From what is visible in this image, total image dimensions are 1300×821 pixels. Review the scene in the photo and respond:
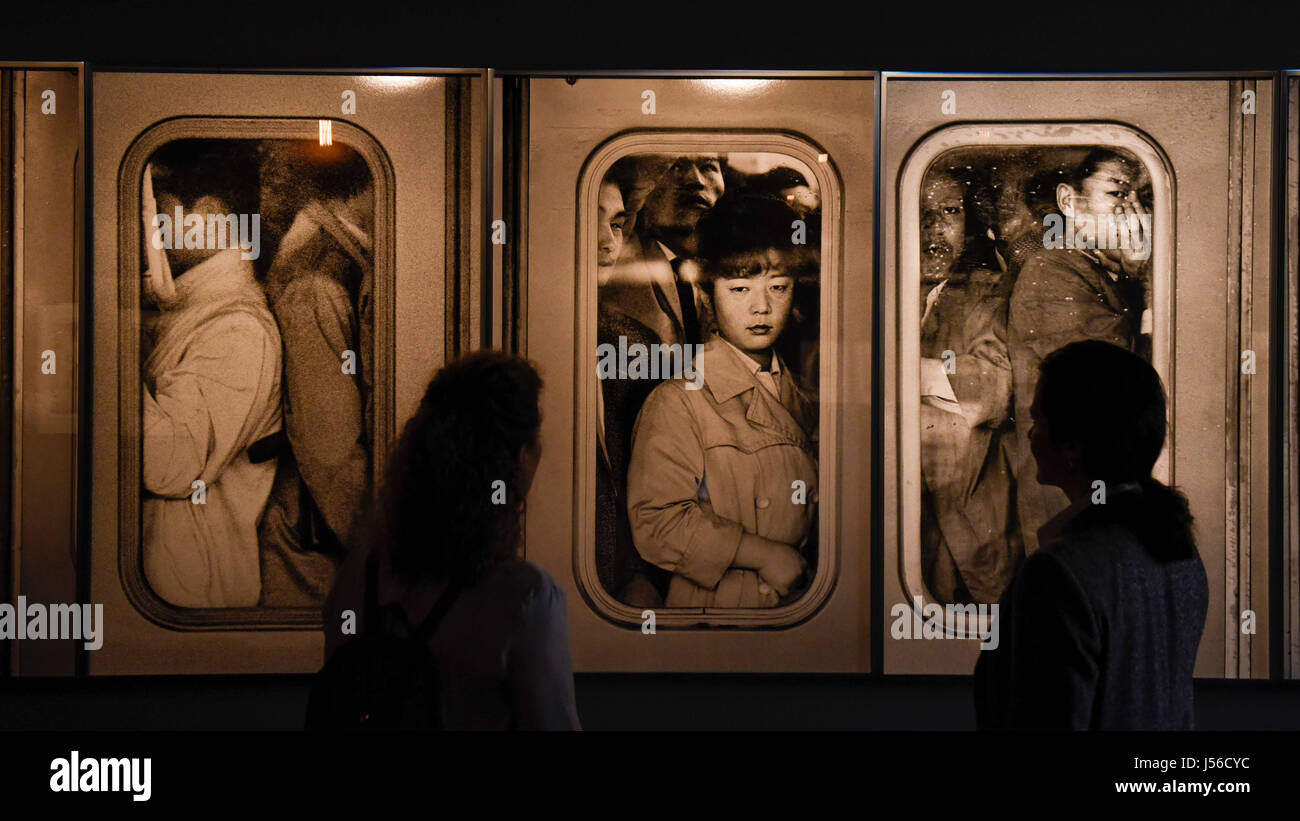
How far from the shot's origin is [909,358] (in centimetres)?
393

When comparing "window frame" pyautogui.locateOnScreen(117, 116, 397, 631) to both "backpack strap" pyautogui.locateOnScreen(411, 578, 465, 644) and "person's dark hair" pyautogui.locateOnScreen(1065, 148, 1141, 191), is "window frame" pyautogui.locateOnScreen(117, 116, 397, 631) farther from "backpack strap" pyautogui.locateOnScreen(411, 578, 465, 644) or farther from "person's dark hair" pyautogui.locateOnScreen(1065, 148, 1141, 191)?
"person's dark hair" pyautogui.locateOnScreen(1065, 148, 1141, 191)

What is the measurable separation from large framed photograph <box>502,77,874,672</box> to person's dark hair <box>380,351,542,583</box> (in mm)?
2151

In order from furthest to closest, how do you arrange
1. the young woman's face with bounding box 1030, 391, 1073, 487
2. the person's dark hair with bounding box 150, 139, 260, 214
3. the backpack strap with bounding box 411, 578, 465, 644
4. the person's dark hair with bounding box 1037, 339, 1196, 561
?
the person's dark hair with bounding box 150, 139, 260, 214, the young woman's face with bounding box 1030, 391, 1073, 487, the person's dark hair with bounding box 1037, 339, 1196, 561, the backpack strap with bounding box 411, 578, 465, 644

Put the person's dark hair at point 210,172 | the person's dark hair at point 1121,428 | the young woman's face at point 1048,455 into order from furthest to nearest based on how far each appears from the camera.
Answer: the person's dark hair at point 210,172 → the young woman's face at point 1048,455 → the person's dark hair at point 1121,428

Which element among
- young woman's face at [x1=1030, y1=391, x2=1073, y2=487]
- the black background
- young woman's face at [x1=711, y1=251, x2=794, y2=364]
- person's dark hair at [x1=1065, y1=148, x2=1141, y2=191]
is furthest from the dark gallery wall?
young woman's face at [x1=1030, y1=391, x2=1073, y2=487]

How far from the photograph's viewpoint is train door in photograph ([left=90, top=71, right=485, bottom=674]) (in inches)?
153

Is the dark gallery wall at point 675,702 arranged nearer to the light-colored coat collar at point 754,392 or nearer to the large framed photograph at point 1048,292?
the large framed photograph at point 1048,292

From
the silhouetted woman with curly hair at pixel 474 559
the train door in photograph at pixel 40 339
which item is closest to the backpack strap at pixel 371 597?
the silhouetted woman with curly hair at pixel 474 559

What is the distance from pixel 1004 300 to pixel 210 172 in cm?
338

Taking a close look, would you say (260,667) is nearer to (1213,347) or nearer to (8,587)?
(8,587)

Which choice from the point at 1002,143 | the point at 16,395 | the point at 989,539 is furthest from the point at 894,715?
the point at 16,395

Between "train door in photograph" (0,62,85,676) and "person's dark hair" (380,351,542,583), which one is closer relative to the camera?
"person's dark hair" (380,351,542,583)

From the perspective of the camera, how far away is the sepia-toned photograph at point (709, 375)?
392 cm
